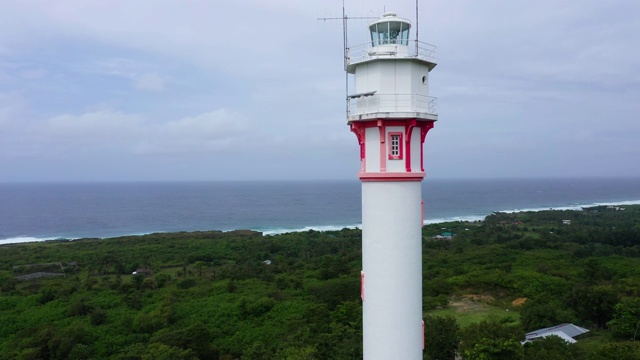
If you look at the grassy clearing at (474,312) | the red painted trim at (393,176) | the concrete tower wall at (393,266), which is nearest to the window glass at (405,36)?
the red painted trim at (393,176)

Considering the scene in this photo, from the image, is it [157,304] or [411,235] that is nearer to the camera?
[411,235]

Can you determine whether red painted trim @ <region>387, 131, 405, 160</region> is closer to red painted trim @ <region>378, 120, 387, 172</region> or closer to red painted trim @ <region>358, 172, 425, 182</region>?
red painted trim @ <region>378, 120, 387, 172</region>

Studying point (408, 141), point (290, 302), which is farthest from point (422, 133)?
point (290, 302)

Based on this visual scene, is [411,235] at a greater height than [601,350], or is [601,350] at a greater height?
[411,235]

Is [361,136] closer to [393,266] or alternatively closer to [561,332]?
[393,266]

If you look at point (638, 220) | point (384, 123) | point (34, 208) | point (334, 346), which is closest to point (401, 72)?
point (384, 123)

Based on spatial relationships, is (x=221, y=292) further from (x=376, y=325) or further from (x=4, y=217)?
(x=4, y=217)
